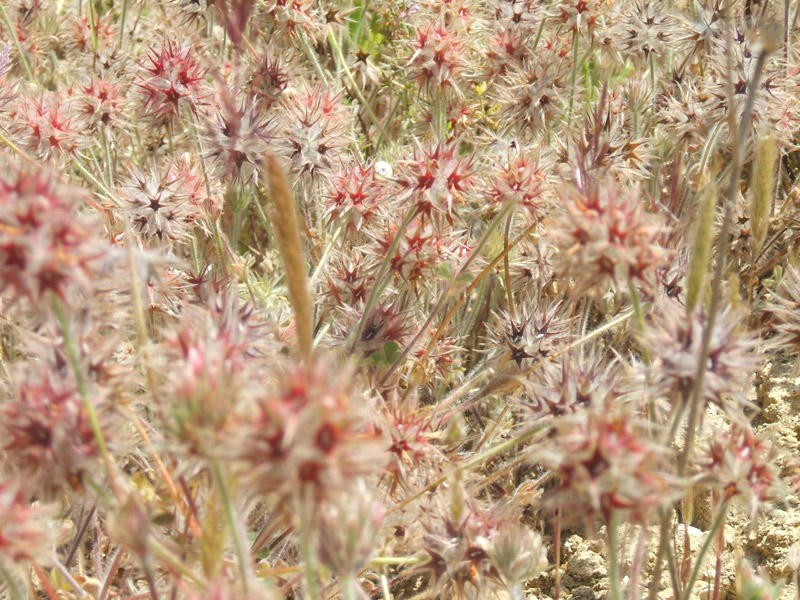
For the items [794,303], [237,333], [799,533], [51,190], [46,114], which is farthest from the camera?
[46,114]

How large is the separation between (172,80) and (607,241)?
2.00 m

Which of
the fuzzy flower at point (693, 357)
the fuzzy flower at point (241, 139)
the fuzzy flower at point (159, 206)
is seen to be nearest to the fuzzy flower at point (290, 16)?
the fuzzy flower at point (241, 139)

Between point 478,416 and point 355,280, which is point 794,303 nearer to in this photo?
point 478,416

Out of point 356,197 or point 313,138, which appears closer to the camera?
point 356,197

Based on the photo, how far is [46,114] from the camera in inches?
125

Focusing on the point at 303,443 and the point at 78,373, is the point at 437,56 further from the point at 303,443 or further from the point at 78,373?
the point at 303,443

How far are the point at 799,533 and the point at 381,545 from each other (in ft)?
4.48

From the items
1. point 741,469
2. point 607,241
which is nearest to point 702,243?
point 607,241

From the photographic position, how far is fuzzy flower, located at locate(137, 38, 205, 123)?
311 centimetres

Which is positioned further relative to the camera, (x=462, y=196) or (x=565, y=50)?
(x=565, y=50)

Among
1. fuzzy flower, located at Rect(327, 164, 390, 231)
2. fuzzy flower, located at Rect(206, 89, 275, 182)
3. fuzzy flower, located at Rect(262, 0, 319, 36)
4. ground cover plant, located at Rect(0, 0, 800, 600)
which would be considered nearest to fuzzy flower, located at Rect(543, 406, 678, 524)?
ground cover plant, located at Rect(0, 0, 800, 600)

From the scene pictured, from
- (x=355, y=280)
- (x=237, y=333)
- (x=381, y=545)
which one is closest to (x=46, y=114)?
(x=355, y=280)

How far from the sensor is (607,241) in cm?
167

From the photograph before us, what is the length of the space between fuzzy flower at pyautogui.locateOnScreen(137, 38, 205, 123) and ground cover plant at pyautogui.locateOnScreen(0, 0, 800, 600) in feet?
0.04
